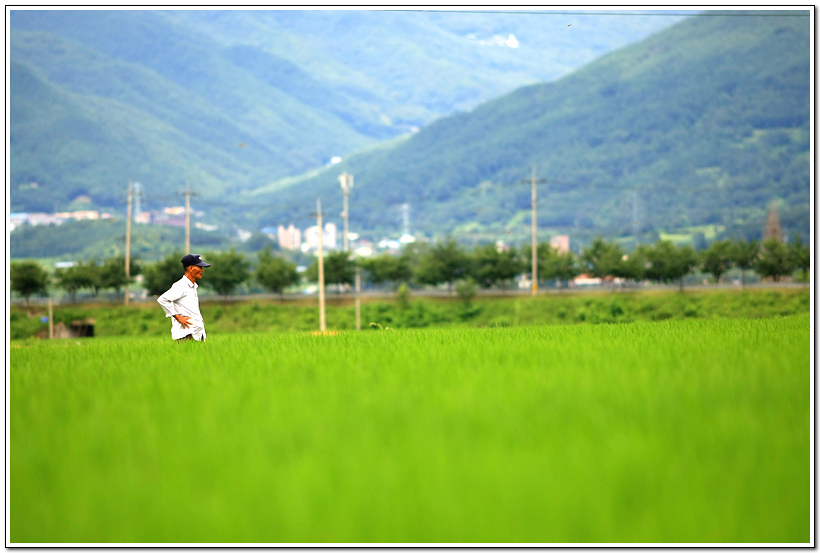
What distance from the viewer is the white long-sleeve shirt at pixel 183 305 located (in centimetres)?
817

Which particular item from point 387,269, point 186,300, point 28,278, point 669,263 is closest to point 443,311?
point 387,269

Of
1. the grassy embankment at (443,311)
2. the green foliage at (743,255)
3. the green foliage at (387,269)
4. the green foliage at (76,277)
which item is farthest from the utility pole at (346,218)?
the green foliage at (743,255)

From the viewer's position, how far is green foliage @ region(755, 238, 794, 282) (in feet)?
224

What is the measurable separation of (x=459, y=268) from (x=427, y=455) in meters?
69.0

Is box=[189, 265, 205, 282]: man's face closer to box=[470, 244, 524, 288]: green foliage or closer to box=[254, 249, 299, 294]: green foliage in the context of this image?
box=[254, 249, 299, 294]: green foliage

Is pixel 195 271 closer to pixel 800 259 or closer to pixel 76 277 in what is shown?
pixel 76 277

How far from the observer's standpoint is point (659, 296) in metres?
57.5

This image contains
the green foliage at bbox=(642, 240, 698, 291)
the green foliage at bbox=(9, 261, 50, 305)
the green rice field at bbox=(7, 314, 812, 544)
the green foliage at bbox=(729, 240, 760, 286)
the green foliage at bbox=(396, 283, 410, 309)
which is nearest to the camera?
the green rice field at bbox=(7, 314, 812, 544)

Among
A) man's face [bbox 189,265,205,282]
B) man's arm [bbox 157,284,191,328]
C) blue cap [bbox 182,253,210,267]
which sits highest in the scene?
blue cap [bbox 182,253,210,267]

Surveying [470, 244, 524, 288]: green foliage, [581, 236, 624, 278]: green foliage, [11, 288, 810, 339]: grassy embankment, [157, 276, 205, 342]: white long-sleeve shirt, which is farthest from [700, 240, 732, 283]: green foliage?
[157, 276, 205, 342]: white long-sleeve shirt

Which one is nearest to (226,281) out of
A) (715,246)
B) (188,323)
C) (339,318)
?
(339,318)

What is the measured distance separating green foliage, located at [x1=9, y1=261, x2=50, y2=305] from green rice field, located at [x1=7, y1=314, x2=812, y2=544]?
219 ft

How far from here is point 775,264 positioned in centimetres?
6862

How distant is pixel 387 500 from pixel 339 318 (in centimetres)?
5505
